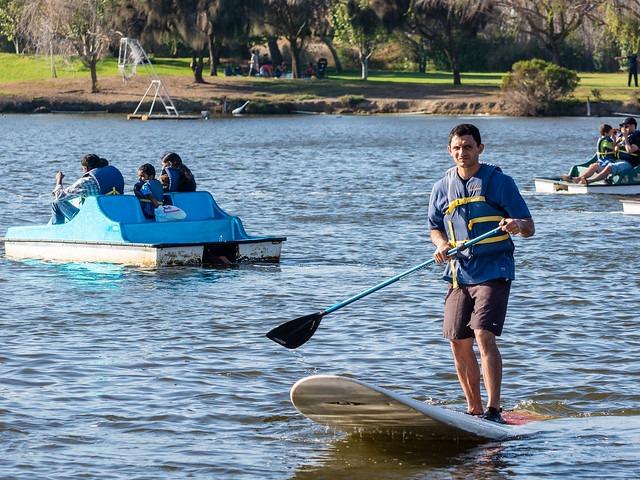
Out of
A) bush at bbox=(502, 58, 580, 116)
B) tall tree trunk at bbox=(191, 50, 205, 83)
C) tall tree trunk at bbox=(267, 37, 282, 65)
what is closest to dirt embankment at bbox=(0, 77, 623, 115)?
tall tree trunk at bbox=(191, 50, 205, 83)

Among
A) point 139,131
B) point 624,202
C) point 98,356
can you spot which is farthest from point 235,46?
point 98,356

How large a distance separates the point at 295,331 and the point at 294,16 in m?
70.4

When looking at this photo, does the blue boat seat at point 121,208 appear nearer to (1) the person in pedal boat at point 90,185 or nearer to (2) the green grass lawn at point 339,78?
(1) the person in pedal boat at point 90,185

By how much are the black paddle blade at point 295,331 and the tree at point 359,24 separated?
70.0m

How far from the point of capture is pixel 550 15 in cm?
7550

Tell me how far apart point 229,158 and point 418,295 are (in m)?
28.2

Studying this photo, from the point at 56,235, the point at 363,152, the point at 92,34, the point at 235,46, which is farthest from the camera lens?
the point at 235,46

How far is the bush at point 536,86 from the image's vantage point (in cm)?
6975

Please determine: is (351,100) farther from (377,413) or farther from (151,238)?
(377,413)

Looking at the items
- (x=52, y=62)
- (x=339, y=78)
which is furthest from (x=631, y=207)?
(x=52, y=62)

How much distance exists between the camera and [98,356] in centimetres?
1255

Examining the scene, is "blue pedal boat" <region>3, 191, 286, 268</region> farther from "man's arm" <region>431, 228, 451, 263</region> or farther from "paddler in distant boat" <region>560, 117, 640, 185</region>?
"paddler in distant boat" <region>560, 117, 640, 185</region>

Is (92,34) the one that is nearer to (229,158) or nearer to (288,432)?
(229,158)

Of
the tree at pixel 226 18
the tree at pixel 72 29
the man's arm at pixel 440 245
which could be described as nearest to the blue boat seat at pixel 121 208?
the man's arm at pixel 440 245
